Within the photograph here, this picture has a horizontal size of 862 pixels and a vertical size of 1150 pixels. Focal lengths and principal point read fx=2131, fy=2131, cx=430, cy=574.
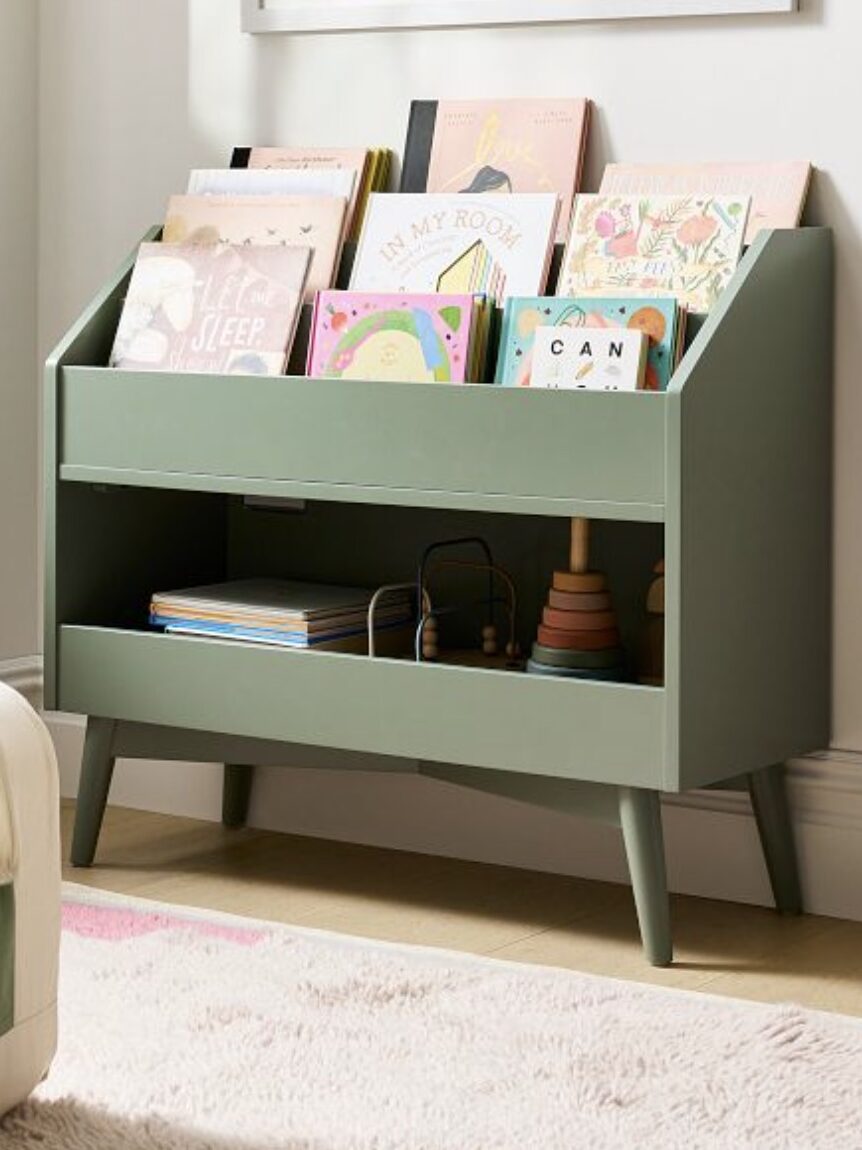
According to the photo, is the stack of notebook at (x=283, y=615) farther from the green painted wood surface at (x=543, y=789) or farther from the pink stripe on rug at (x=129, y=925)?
the pink stripe on rug at (x=129, y=925)

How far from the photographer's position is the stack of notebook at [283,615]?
9.16ft

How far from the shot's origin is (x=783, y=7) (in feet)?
8.72

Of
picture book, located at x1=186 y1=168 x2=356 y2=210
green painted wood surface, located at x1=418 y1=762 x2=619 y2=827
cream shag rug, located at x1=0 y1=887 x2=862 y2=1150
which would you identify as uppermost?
picture book, located at x1=186 y1=168 x2=356 y2=210

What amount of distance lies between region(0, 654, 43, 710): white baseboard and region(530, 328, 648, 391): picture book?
1.18 m

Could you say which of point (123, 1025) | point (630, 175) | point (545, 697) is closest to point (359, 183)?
point (630, 175)

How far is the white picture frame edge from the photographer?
8.91ft

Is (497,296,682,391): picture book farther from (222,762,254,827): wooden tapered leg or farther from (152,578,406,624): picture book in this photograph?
(222,762,254,827): wooden tapered leg

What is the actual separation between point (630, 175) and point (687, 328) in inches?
10.6

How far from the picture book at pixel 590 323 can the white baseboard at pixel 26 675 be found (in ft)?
3.65

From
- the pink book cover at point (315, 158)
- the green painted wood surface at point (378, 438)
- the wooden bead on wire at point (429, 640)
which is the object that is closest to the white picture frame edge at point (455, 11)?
the pink book cover at point (315, 158)

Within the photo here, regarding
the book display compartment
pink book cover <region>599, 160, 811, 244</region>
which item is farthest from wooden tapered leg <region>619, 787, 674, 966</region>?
pink book cover <region>599, 160, 811, 244</region>

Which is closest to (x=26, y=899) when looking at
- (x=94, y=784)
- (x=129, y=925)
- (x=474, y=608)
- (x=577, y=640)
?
(x=129, y=925)

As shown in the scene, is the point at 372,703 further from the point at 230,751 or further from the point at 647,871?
the point at 647,871

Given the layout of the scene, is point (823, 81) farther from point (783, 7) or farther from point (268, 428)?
point (268, 428)
